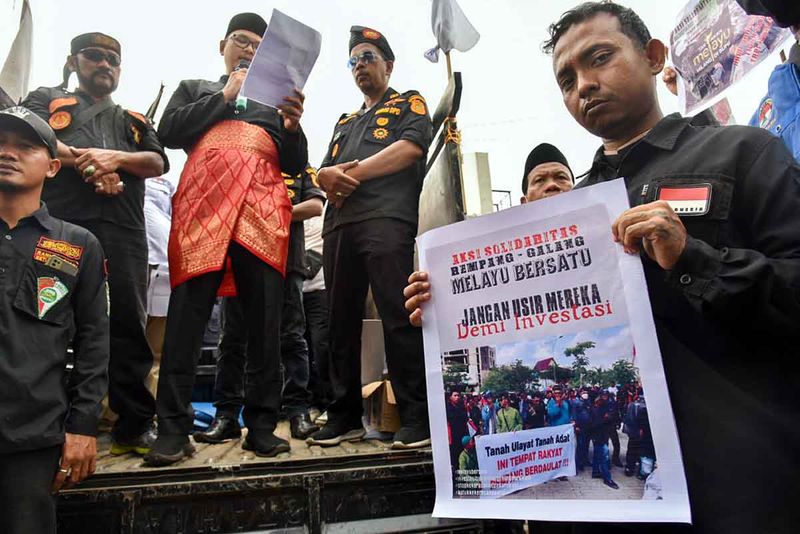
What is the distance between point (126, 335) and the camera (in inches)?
89.6

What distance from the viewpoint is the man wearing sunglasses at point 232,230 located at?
2.03 metres

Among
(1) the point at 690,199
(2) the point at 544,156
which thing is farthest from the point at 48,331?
(2) the point at 544,156

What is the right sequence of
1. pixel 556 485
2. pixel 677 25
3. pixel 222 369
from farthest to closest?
pixel 222 369, pixel 677 25, pixel 556 485

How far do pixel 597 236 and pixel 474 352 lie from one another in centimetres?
36

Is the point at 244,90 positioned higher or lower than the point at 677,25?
lower

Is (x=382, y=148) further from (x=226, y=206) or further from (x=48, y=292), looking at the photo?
(x=48, y=292)

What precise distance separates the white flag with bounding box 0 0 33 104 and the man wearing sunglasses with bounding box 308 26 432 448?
61.8 inches

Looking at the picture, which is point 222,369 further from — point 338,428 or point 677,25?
point 677,25

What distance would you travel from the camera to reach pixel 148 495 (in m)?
1.60

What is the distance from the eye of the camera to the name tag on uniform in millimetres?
886

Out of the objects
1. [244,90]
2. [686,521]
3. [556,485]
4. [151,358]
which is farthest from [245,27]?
[686,521]

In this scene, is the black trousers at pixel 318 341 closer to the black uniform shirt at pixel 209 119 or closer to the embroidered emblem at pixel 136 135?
the black uniform shirt at pixel 209 119

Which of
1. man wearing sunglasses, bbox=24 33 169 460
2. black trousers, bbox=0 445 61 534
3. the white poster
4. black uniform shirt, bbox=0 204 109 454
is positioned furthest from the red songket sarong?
the white poster

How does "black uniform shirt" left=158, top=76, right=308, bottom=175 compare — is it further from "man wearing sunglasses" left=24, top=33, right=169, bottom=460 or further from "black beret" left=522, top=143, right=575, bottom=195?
"black beret" left=522, top=143, right=575, bottom=195
